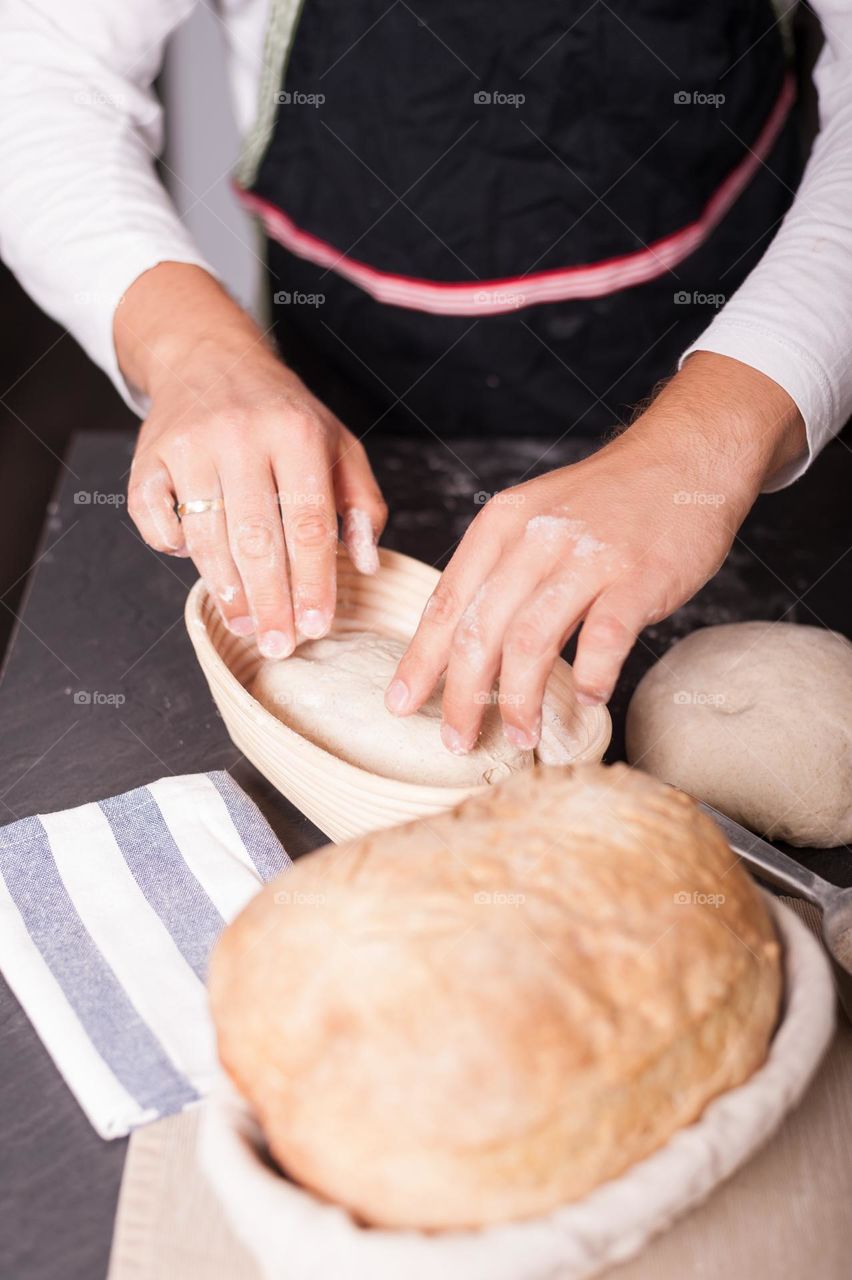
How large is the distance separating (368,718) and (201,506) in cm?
24

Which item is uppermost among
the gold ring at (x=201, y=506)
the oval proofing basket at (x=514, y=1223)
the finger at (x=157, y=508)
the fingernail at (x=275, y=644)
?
the oval proofing basket at (x=514, y=1223)

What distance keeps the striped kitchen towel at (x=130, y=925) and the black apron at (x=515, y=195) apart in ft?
2.26

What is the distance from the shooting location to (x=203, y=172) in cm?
290

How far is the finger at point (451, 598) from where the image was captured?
33.6 inches

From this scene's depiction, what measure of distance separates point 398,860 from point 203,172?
270cm

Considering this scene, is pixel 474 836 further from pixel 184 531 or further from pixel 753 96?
pixel 753 96

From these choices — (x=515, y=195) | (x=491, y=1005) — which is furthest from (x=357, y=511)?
(x=491, y=1005)

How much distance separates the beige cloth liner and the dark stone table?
0.12 feet

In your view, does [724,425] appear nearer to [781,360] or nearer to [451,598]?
[781,360]

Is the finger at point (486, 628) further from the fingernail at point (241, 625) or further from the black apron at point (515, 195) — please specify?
the black apron at point (515, 195)

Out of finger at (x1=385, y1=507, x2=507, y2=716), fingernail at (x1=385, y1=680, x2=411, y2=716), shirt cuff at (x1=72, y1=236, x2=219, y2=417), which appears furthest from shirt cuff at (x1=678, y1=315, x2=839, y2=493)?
shirt cuff at (x1=72, y1=236, x2=219, y2=417)

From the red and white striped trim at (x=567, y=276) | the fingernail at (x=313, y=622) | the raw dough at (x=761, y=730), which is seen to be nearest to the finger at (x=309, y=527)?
the fingernail at (x=313, y=622)

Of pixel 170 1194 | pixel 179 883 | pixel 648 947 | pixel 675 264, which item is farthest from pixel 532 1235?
pixel 675 264

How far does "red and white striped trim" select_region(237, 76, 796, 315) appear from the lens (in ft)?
4.35
